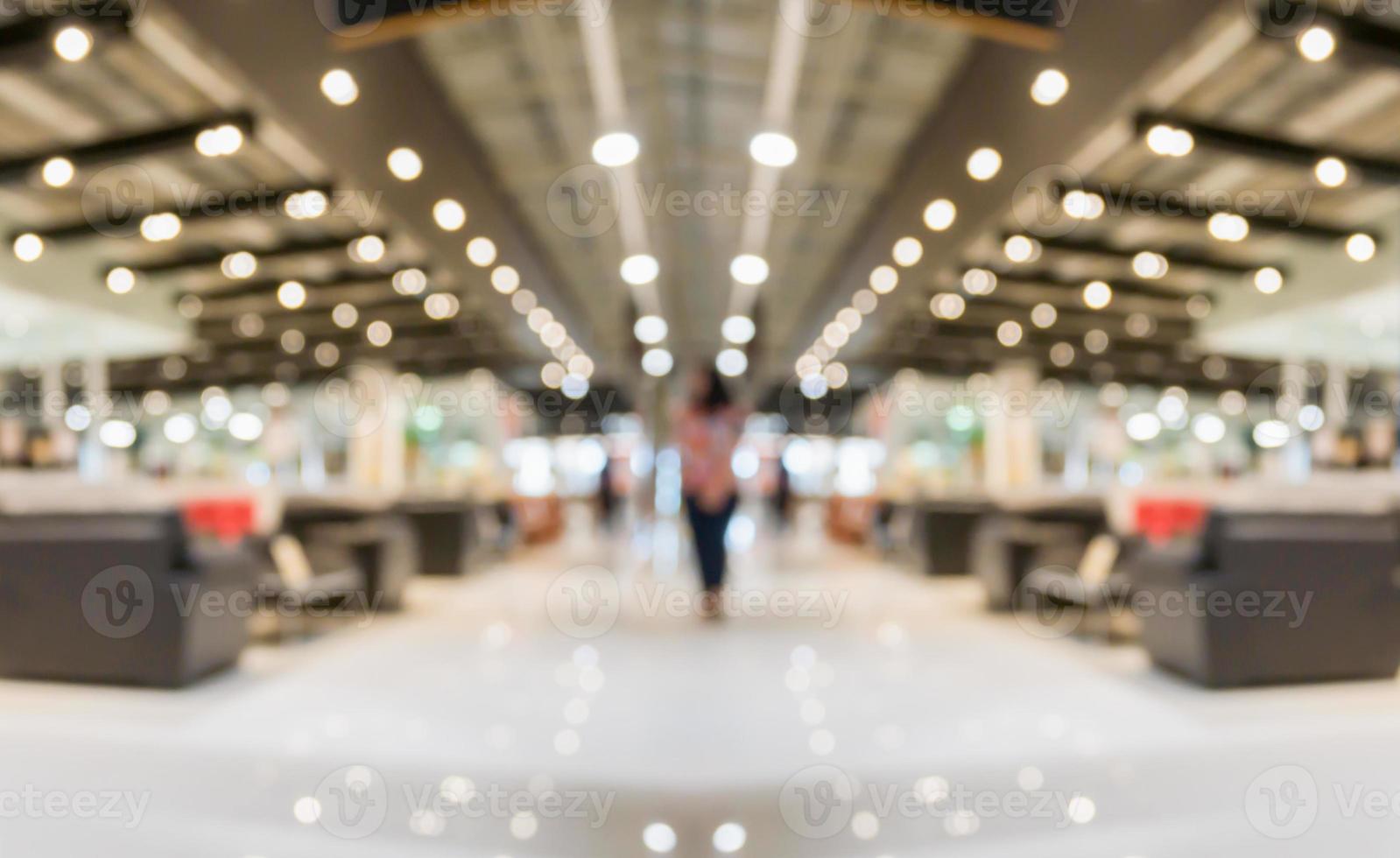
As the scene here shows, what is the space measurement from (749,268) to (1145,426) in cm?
1588

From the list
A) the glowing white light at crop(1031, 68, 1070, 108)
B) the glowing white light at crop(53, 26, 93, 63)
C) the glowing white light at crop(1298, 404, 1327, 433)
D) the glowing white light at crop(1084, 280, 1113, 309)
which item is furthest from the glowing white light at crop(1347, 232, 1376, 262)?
the glowing white light at crop(53, 26, 93, 63)

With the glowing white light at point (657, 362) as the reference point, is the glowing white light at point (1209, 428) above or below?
below

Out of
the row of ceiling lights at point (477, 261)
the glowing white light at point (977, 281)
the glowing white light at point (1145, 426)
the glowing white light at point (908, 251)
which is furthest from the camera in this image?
the glowing white light at point (1145, 426)

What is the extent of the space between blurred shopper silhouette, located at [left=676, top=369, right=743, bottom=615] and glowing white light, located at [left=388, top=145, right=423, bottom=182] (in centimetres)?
240

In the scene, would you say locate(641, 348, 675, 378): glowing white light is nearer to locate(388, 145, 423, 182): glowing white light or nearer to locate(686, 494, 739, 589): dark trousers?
locate(686, 494, 739, 589): dark trousers

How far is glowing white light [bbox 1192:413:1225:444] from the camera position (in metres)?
21.9

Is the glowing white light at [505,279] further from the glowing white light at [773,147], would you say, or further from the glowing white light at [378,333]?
the glowing white light at [378,333]

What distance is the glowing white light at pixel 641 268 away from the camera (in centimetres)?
1047

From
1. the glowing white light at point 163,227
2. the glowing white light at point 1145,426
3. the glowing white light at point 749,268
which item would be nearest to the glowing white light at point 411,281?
the glowing white light at point 163,227

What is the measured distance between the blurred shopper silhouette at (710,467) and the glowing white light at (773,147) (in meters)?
1.65

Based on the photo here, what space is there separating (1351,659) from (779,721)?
3.03 metres

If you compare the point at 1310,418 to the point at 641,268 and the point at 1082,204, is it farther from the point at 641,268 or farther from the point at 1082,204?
the point at 641,268

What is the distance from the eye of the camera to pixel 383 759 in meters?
3.42

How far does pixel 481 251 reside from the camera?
720 cm
